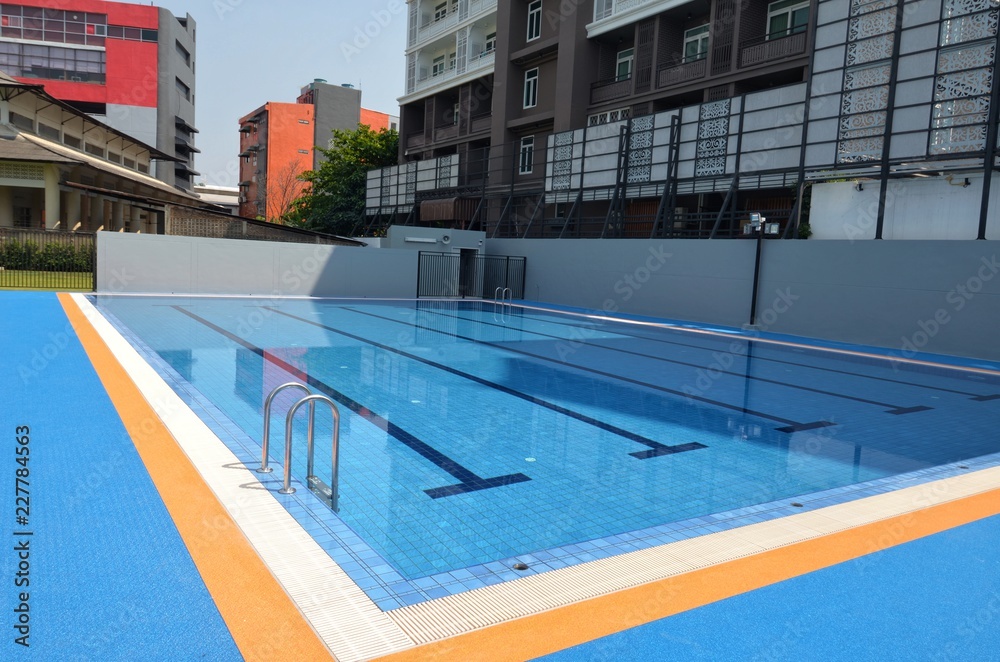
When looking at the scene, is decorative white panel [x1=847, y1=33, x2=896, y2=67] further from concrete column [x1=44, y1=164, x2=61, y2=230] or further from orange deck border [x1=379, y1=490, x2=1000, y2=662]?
concrete column [x1=44, y1=164, x2=61, y2=230]

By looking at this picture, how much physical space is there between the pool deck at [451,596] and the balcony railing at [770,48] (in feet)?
60.0

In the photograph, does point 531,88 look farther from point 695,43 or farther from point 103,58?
point 103,58

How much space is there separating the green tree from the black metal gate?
590 inches

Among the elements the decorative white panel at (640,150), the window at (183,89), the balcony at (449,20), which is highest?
the window at (183,89)

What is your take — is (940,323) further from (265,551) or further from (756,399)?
(265,551)

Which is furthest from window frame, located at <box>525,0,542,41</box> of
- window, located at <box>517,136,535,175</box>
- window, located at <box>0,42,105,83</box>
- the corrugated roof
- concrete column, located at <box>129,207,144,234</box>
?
window, located at <box>0,42,105,83</box>

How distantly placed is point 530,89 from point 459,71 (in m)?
5.63

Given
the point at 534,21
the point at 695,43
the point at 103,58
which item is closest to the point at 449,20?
the point at 534,21

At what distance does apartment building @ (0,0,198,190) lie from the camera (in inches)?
2124

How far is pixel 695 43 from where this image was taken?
24156mm

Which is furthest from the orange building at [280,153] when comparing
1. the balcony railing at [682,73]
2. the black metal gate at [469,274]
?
the balcony railing at [682,73]

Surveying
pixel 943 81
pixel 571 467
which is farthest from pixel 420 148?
pixel 571 467

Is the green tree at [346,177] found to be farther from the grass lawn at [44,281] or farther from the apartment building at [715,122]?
the grass lawn at [44,281]

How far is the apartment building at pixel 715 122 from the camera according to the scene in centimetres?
1462
